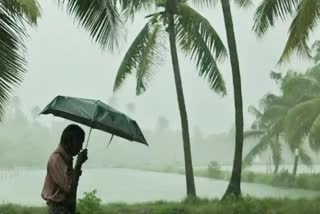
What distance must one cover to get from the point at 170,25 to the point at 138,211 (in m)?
5.15

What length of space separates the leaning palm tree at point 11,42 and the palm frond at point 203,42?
8094 millimetres

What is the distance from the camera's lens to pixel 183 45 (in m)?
14.6

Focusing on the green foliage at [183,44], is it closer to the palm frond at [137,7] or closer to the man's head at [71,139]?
the palm frond at [137,7]

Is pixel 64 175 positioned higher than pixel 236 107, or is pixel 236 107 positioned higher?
pixel 236 107

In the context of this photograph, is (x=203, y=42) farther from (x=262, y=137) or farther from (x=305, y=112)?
(x=262, y=137)

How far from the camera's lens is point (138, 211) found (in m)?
11.2

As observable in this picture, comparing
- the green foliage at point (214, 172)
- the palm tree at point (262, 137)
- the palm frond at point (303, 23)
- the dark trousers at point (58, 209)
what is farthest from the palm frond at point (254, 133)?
the dark trousers at point (58, 209)

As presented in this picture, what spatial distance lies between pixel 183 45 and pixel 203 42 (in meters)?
0.84

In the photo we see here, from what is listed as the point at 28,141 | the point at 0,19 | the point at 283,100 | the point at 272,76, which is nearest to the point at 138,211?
the point at 0,19

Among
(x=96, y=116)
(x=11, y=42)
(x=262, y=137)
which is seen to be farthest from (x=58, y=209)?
(x=262, y=137)

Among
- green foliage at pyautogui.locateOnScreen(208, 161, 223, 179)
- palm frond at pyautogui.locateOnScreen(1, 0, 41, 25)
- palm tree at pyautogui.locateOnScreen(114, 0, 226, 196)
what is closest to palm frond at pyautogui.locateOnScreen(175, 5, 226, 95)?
palm tree at pyautogui.locateOnScreen(114, 0, 226, 196)

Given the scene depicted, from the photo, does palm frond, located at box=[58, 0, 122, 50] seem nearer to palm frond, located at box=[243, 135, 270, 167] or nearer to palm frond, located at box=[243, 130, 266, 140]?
palm frond, located at box=[243, 135, 270, 167]

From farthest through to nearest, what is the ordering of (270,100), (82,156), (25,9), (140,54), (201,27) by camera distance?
(270,100) → (140,54) → (201,27) → (25,9) → (82,156)

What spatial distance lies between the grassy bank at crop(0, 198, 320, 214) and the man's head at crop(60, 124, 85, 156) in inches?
219
